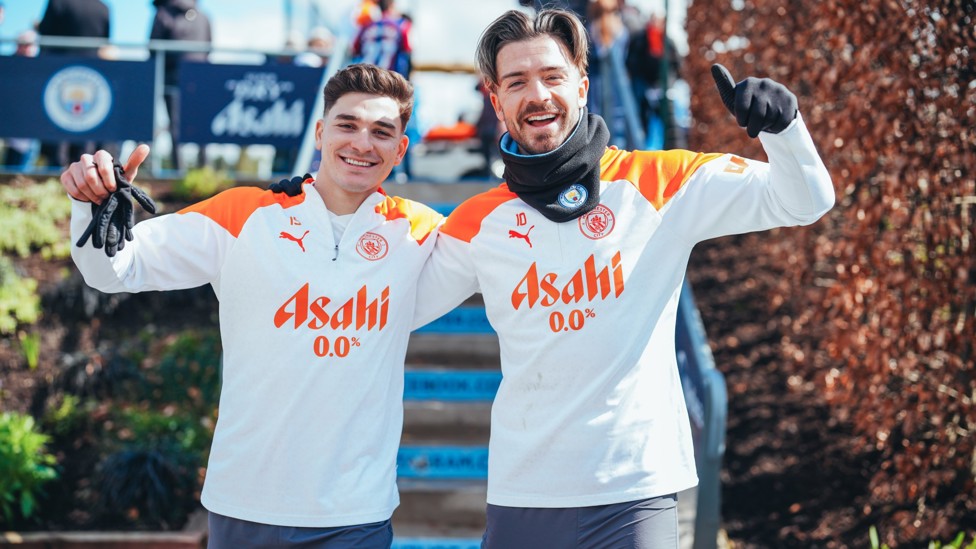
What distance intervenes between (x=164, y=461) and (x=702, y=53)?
248 inches

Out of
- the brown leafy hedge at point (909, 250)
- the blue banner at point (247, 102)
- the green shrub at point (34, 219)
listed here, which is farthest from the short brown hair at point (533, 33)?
the blue banner at point (247, 102)

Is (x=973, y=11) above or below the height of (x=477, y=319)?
above

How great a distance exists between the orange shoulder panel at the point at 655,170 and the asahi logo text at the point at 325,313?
83 centimetres

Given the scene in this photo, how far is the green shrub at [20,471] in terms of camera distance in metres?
5.02

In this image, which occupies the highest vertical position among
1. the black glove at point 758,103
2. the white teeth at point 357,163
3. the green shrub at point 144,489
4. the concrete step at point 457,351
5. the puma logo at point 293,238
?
the black glove at point 758,103

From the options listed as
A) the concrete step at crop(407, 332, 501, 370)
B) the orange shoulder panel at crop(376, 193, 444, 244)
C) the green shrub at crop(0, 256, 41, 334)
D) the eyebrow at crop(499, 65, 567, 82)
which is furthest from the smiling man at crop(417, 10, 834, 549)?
the green shrub at crop(0, 256, 41, 334)

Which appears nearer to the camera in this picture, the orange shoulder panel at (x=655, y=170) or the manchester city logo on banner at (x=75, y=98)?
the orange shoulder panel at (x=655, y=170)

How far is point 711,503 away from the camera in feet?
12.9

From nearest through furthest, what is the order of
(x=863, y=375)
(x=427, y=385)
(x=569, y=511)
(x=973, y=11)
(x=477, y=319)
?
(x=569, y=511)
(x=973, y=11)
(x=863, y=375)
(x=427, y=385)
(x=477, y=319)

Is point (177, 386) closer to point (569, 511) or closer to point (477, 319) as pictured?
point (477, 319)

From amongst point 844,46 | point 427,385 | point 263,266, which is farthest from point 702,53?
point 263,266

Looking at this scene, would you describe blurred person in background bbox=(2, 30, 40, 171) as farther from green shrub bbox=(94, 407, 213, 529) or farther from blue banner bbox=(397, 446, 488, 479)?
blue banner bbox=(397, 446, 488, 479)

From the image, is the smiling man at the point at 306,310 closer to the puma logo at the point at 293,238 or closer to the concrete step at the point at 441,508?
the puma logo at the point at 293,238

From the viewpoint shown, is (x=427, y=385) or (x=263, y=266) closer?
(x=263, y=266)
